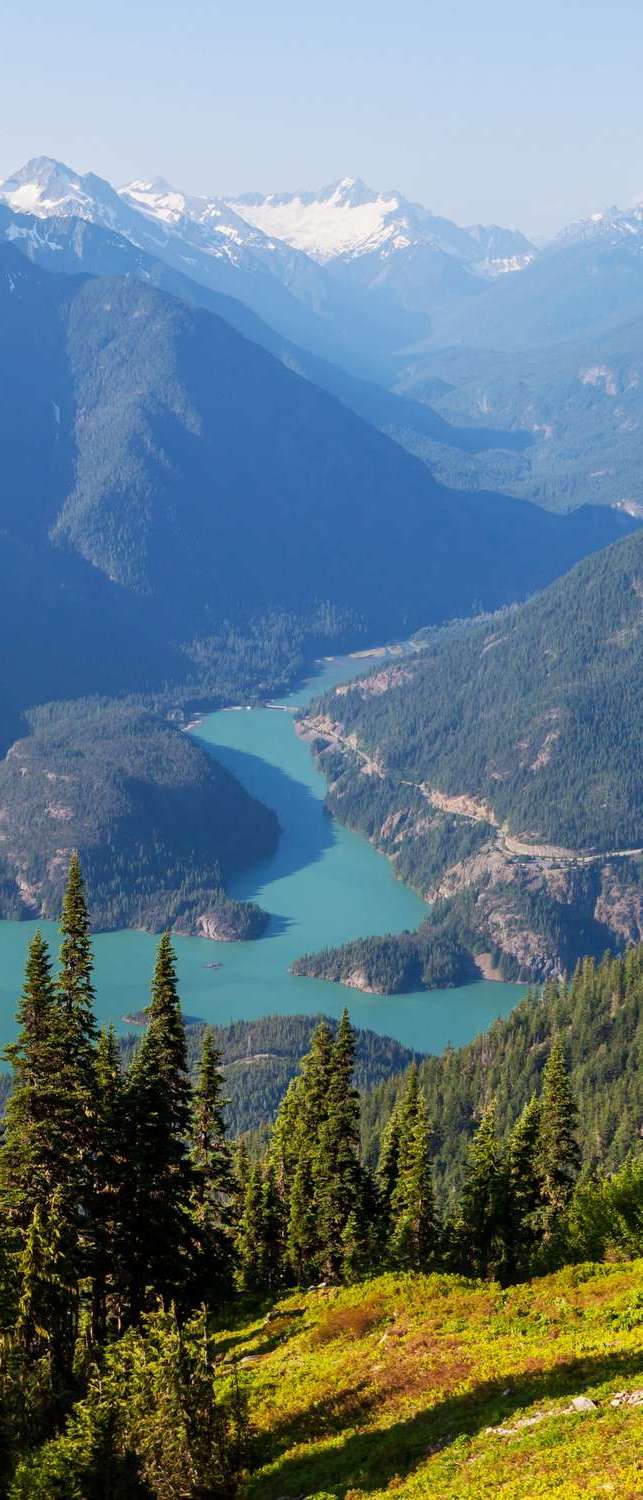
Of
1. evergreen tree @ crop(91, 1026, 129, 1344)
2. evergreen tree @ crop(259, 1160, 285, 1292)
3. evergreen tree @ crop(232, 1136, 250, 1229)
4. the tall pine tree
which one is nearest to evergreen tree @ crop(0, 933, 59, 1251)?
evergreen tree @ crop(91, 1026, 129, 1344)

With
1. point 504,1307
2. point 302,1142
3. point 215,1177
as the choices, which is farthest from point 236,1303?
point 504,1307

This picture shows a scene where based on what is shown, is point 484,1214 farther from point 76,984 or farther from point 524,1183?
point 76,984

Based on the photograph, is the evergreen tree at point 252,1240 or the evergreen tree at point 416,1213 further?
the evergreen tree at point 252,1240

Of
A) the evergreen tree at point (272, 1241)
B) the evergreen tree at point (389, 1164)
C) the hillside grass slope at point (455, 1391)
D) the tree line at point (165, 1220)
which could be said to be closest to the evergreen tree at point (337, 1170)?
the tree line at point (165, 1220)

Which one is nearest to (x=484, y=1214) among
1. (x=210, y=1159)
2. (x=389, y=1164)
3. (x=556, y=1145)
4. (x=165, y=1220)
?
(x=556, y=1145)

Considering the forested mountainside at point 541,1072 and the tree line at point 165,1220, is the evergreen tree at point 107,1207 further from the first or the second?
the forested mountainside at point 541,1072
